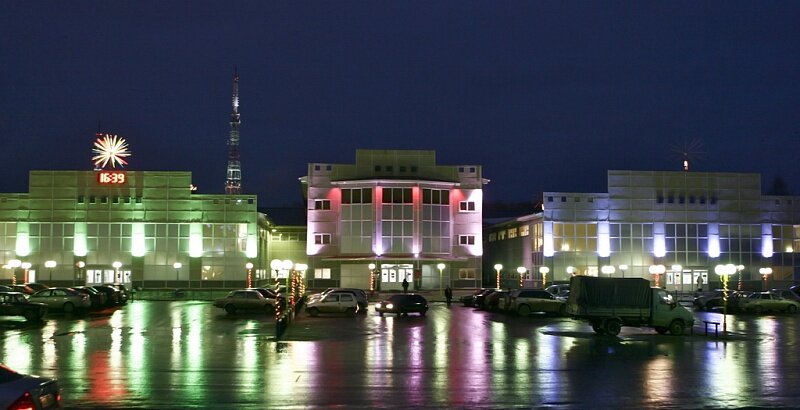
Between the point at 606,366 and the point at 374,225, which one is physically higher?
the point at 374,225

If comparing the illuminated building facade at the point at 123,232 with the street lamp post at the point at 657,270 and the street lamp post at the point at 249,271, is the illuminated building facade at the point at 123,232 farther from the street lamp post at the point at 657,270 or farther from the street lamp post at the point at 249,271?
the street lamp post at the point at 657,270

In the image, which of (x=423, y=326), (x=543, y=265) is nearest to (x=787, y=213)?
(x=543, y=265)

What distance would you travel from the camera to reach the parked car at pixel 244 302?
43.9 metres

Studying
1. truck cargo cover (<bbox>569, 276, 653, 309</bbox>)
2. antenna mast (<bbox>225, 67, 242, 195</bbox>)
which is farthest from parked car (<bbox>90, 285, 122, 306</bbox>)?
antenna mast (<bbox>225, 67, 242, 195</bbox>)

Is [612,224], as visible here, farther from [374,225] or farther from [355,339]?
[355,339]

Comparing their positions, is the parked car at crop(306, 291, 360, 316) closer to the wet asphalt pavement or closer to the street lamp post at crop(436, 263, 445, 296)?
the wet asphalt pavement

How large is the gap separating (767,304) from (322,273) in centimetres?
4668

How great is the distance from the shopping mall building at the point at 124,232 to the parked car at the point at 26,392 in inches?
2435

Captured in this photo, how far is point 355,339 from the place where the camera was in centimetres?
2925

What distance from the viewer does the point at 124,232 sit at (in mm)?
75250

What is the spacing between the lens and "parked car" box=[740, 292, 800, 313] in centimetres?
4841

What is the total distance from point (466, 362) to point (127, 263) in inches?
2331

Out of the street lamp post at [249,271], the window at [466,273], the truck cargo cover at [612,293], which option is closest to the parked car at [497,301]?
the truck cargo cover at [612,293]

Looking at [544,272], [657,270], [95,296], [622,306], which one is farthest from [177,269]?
[622,306]
